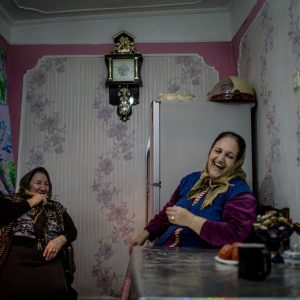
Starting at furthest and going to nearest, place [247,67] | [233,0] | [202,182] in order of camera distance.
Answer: [233,0] → [247,67] → [202,182]

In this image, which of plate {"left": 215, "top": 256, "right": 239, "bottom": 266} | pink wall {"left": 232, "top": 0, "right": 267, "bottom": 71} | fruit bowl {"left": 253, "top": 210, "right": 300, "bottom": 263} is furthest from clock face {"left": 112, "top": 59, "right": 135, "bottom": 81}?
plate {"left": 215, "top": 256, "right": 239, "bottom": 266}

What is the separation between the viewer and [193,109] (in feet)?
8.00

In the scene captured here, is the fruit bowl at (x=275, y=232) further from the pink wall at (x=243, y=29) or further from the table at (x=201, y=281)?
the pink wall at (x=243, y=29)

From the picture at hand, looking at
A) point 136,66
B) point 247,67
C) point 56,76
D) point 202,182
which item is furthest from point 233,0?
point 202,182

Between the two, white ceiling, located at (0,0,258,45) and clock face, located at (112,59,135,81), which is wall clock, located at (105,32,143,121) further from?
white ceiling, located at (0,0,258,45)

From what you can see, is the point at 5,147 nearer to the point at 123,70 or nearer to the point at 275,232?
the point at 123,70

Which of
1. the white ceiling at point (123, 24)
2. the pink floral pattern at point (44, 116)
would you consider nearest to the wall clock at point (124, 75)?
the white ceiling at point (123, 24)

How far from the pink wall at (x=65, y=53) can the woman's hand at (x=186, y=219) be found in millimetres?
1883

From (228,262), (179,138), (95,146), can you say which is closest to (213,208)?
(228,262)

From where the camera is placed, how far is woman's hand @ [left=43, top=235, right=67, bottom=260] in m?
2.41

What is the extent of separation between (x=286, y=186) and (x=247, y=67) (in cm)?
113

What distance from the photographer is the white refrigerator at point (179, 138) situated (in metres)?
2.37

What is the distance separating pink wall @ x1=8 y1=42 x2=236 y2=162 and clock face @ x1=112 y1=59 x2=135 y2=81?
0.14 meters

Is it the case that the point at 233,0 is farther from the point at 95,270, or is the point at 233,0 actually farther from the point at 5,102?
the point at 95,270
